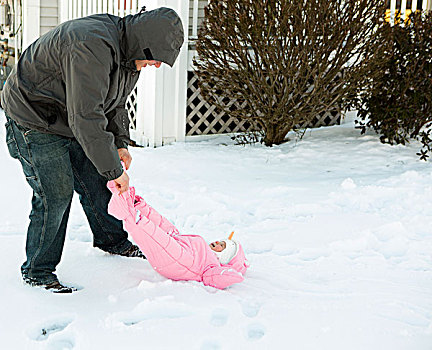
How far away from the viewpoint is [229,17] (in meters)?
5.84

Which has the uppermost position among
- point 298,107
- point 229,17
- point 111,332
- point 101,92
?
point 229,17

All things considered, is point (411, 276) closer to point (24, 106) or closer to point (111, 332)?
point (111, 332)

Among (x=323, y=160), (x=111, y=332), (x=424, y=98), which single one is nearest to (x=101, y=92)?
(x=111, y=332)

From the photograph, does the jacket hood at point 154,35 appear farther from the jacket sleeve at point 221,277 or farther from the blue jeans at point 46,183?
the jacket sleeve at point 221,277

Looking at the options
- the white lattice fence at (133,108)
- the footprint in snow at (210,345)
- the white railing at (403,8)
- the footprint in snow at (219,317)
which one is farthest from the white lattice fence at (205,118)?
the footprint in snow at (210,345)

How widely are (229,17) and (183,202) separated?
7.99 ft

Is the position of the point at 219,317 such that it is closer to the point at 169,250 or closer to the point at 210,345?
the point at 210,345

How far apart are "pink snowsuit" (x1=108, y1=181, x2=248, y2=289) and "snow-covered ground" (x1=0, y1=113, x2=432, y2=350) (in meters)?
0.06

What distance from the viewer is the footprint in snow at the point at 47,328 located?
2.29 m

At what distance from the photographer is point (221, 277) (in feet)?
9.06

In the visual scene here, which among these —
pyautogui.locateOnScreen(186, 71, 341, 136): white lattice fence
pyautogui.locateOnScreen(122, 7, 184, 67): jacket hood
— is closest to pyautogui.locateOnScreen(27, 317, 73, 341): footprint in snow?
pyautogui.locateOnScreen(122, 7, 184, 67): jacket hood

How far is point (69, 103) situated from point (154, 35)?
0.45 meters

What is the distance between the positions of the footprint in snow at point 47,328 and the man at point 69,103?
26 cm

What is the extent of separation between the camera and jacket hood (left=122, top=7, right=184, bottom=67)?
91.1 inches
